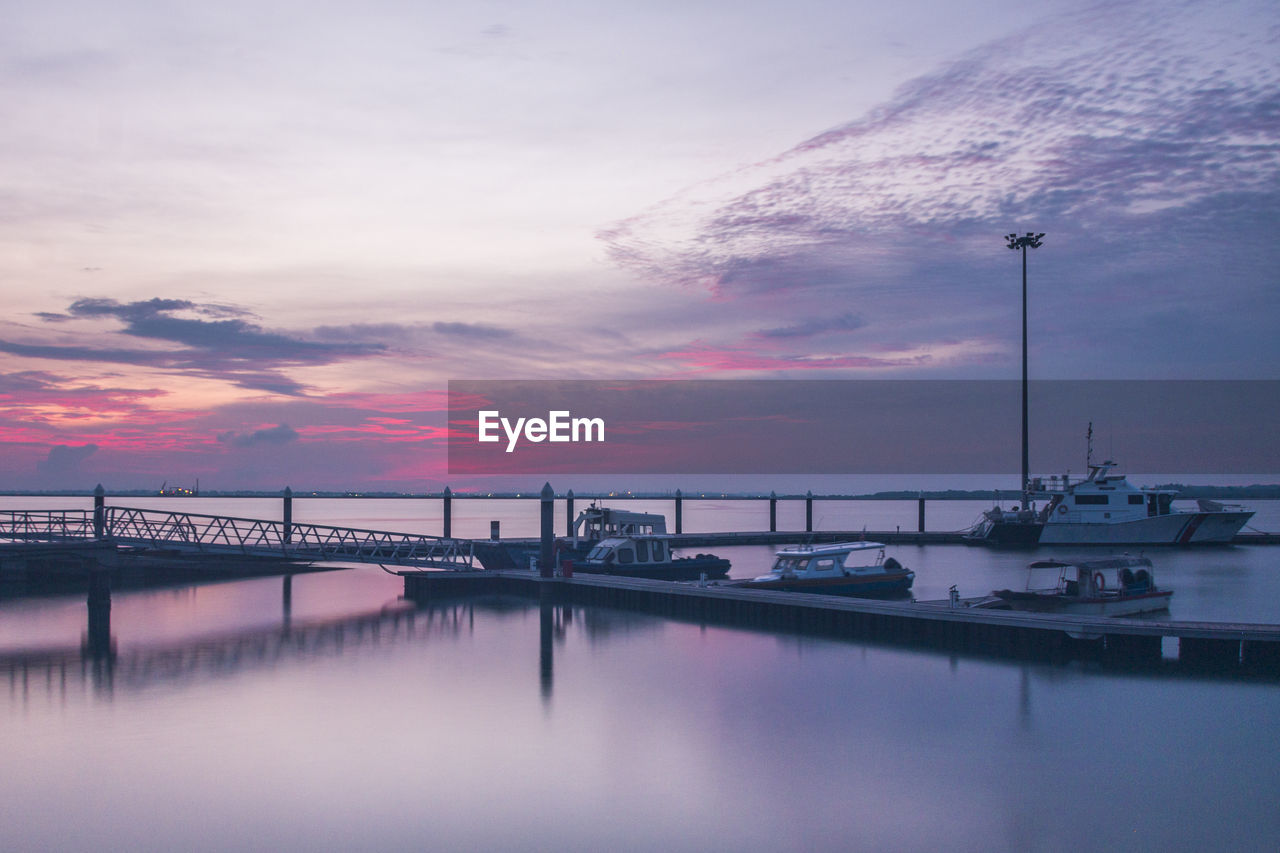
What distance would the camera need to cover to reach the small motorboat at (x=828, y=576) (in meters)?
32.4

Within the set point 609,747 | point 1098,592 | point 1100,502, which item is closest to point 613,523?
point 1098,592

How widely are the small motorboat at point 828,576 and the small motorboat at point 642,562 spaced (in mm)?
5251

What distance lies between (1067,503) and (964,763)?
51.1m

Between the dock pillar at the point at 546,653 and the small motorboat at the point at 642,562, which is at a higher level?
the small motorboat at the point at 642,562

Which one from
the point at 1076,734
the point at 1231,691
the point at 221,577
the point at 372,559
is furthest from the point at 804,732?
the point at 221,577

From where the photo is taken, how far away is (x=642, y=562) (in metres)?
37.9

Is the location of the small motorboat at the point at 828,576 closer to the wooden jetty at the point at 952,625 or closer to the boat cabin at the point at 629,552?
the wooden jetty at the point at 952,625

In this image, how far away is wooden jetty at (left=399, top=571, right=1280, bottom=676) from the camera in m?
21.9

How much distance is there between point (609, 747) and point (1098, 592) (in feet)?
52.5

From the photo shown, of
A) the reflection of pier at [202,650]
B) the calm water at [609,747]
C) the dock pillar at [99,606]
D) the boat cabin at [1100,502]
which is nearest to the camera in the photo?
the calm water at [609,747]

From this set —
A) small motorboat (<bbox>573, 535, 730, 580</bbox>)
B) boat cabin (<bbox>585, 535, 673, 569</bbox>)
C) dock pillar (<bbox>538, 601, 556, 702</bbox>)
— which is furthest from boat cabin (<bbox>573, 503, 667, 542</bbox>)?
dock pillar (<bbox>538, 601, 556, 702</bbox>)

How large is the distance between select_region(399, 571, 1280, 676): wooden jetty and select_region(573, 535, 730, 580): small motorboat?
2.18 meters

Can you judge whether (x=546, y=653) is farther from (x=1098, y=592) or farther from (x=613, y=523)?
(x=1098, y=592)

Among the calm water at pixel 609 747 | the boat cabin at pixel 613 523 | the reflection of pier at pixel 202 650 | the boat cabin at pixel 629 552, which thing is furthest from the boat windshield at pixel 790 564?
the reflection of pier at pixel 202 650
